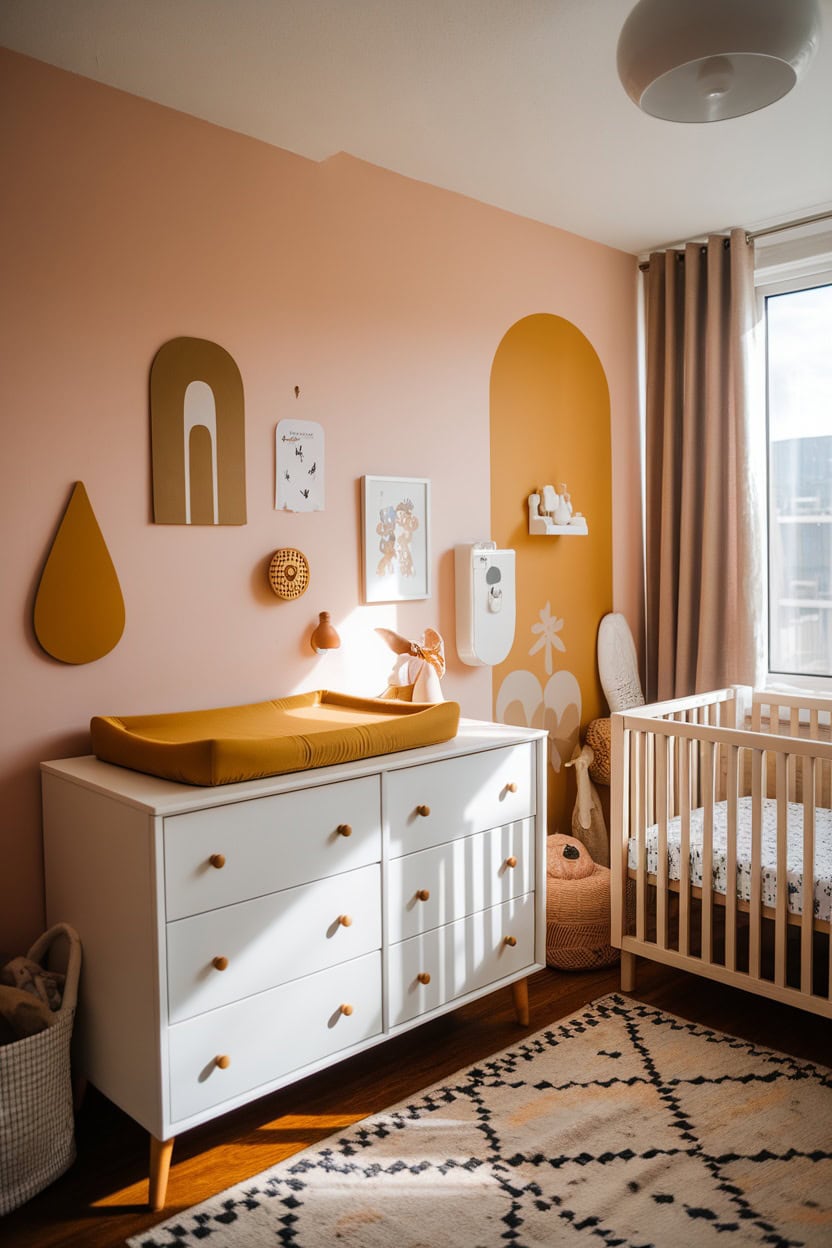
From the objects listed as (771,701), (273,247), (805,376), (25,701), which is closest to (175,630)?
(25,701)

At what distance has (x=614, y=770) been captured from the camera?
2797 mm

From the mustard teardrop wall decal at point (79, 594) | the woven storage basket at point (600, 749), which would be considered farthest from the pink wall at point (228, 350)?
the woven storage basket at point (600, 749)

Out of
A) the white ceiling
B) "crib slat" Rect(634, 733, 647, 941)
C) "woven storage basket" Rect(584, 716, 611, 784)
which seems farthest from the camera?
"woven storage basket" Rect(584, 716, 611, 784)

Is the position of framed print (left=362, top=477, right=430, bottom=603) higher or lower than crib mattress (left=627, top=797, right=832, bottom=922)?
higher

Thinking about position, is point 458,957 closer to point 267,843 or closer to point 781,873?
point 267,843

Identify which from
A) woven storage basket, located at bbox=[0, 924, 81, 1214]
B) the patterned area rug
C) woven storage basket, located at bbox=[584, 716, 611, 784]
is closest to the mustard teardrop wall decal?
woven storage basket, located at bbox=[0, 924, 81, 1214]

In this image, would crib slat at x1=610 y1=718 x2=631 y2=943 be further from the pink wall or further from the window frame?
the window frame

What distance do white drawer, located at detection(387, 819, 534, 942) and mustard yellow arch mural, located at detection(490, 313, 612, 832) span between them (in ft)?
2.47

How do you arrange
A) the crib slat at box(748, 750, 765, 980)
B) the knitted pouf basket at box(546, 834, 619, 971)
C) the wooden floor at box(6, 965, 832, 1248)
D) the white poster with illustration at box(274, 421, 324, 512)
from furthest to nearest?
1. the knitted pouf basket at box(546, 834, 619, 971)
2. the white poster with illustration at box(274, 421, 324, 512)
3. the crib slat at box(748, 750, 765, 980)
4. the wooden floor at box(6, 965, 832, 1248)

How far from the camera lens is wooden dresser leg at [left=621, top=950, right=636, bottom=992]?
109 inches

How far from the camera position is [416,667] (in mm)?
2775

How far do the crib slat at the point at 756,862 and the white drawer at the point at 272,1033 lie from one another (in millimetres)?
998

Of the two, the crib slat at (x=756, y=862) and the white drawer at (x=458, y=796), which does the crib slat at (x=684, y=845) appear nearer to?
the crib slat at (x=756, y=862)

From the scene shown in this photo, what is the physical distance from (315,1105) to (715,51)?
2.33m
